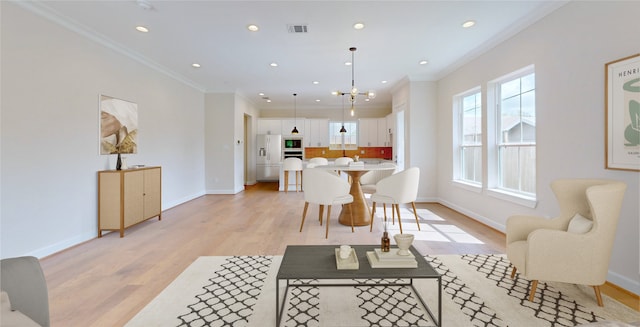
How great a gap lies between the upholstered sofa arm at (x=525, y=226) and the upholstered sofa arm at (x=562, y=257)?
1.03ft

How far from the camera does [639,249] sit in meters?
2.14

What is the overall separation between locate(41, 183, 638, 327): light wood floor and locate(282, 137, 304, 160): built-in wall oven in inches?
149

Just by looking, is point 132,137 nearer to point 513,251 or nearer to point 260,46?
point 260,46

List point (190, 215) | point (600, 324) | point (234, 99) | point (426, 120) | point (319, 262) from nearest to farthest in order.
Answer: point (600, 324), point (319, 262), point (190, 215), point (426, 120), point (234, 99)

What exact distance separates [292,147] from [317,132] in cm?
96

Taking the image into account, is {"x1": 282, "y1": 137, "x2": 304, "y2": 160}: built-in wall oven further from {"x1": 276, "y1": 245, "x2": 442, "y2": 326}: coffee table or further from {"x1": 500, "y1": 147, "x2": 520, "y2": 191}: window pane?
{"x1": 276, "y1": 245, "x2": 442, "y2": 326}: coffee table

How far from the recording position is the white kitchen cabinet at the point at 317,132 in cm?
921

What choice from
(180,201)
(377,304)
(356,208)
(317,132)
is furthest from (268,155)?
(377,304)

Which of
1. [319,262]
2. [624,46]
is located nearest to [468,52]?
[624,46]

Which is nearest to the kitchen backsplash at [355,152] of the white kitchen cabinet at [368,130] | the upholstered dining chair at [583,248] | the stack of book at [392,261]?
the white kitchen cabinet at [368,130]

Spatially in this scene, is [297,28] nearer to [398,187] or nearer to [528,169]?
[398,187]

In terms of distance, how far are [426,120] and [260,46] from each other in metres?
3.58

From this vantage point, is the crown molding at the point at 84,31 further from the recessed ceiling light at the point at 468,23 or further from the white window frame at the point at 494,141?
the white window frame at the point at 494,141

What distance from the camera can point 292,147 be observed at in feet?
30.0
